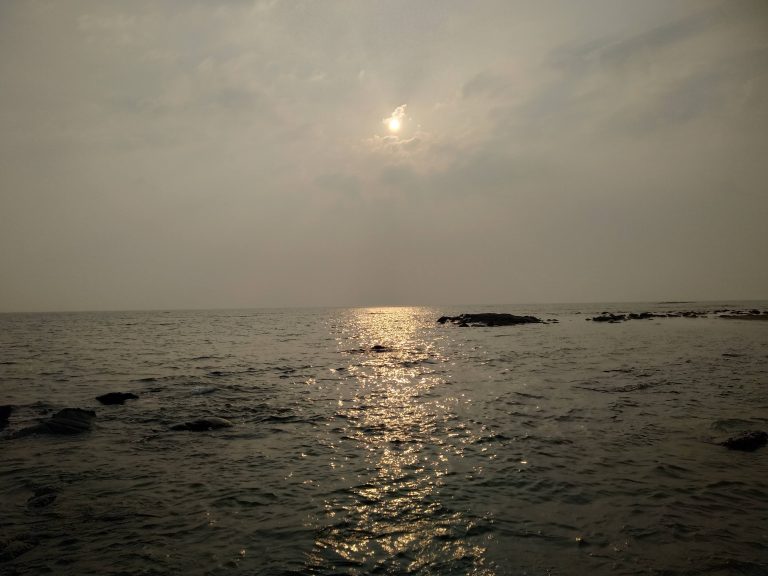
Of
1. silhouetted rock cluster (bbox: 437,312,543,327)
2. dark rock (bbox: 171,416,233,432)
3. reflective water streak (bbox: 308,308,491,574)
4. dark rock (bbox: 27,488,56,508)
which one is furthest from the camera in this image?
silhouetted rock cluster (bbox: 437,312,543,327)

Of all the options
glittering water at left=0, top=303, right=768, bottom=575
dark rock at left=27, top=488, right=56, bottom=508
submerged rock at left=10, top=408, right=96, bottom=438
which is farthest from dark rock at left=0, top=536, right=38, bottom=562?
submerged rock at left=10, top=408, right=96, bottom=438

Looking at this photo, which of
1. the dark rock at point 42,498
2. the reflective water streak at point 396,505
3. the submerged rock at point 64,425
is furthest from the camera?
the submerged rock at point 64,425

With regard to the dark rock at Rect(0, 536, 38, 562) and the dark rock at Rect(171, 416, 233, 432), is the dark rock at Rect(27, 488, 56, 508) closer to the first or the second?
the dark rock at Rect(0, 536, 38, 562)

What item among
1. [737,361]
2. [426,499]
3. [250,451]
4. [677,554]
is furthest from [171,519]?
[737,361]

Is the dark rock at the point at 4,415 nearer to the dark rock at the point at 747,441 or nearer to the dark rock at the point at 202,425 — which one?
the dark rock at the point at 202,425

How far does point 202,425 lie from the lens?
15.6 metres

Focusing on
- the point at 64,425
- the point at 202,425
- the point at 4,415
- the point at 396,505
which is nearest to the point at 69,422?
the point at 64,425

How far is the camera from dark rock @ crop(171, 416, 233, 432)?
15.5 metres

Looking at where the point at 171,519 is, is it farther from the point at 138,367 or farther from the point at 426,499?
the point at 138,367

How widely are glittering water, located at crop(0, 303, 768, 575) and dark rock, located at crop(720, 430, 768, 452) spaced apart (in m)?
0.43

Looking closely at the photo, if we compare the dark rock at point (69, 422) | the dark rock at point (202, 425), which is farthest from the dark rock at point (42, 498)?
the dark rock at point (69, 422)

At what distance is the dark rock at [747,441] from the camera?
39.8 ft

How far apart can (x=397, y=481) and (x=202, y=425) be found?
29.1ft

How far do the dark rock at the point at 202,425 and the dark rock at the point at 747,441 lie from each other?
634 inches
